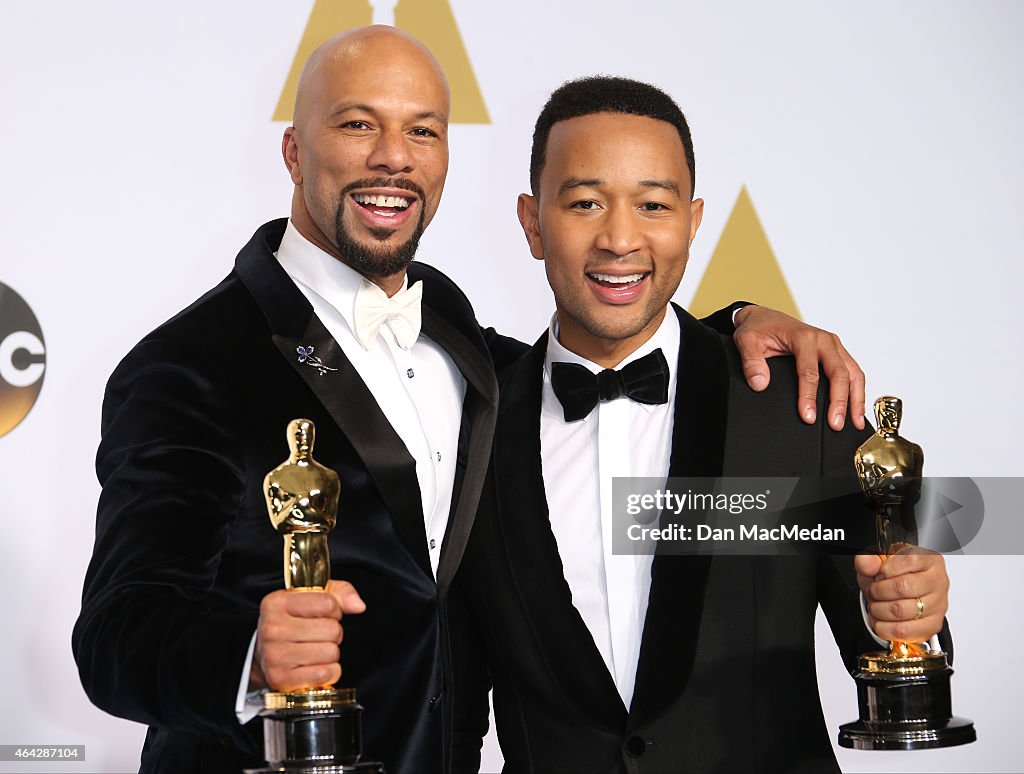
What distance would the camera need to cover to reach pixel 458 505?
95.6 inches

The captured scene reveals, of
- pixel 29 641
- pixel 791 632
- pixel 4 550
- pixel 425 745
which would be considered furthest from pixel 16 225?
pixel 791 632

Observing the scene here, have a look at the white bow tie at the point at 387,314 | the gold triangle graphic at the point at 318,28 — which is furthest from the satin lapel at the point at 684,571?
the gold triangle graphic at the point at 318,28

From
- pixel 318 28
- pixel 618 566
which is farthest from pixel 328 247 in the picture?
pixel 318 28

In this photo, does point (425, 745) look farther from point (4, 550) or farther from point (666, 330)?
point (4, 550)

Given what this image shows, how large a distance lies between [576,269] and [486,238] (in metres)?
1.15

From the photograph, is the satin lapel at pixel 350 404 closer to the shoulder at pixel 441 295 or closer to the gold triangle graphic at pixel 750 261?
the shoulder at pixel 441 295

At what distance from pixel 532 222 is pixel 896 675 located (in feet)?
3.57

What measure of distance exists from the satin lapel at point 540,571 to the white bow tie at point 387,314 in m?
0.24

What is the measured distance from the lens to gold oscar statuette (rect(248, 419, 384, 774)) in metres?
1.76

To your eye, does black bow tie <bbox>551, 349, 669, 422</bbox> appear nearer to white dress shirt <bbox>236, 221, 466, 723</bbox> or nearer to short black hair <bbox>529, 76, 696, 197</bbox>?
white dress shirt <bbox>236, 221, 466, 723</bbox>

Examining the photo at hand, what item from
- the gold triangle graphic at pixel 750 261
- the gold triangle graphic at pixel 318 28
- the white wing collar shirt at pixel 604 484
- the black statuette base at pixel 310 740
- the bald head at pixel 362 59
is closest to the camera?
the black statuette base at pixel 310 740

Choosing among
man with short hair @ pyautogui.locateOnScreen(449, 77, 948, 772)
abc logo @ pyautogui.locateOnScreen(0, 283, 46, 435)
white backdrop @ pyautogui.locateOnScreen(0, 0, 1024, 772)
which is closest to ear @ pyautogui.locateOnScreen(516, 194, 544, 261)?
man with short hair @ pyautogui.locateOnScreen(449, 77, 948, 772)

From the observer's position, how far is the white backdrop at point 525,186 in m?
3.41
